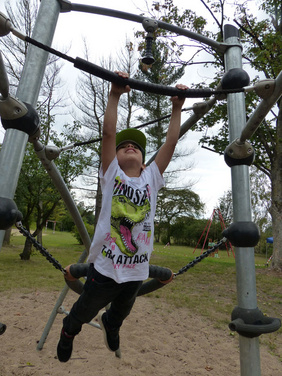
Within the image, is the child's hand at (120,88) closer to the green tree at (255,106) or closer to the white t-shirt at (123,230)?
the white t-shirt at (123,230)

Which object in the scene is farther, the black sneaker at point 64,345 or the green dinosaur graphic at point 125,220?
the black sneaker at point 64,345

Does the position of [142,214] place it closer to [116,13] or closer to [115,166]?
[115,166]

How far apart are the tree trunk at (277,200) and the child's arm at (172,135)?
317 inches

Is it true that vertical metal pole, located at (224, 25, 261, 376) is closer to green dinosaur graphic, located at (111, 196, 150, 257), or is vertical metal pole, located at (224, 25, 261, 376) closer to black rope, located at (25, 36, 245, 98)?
black rope, located at (25, 36, 245, 98)

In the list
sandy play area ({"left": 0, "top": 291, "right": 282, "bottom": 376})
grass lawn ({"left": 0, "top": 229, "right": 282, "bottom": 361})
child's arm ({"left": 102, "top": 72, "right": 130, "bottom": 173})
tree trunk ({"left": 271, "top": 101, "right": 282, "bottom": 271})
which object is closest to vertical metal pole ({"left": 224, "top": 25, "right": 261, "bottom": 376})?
child's arm ({"left": 102, "top": 72, "right": 130, "bottom": 173})

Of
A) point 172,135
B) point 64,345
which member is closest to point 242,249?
point 172,135

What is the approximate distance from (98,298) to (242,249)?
0.81m

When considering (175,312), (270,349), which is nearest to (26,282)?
(175,312)

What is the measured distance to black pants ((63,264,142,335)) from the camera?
59.8 inches

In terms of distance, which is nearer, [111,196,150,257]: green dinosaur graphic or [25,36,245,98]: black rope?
[25,36,245,98]: black rope

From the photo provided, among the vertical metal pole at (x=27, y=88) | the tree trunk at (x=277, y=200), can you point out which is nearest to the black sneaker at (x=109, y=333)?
the vertical metal pole at (x=27, y=88)

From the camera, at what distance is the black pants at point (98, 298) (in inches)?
59.8

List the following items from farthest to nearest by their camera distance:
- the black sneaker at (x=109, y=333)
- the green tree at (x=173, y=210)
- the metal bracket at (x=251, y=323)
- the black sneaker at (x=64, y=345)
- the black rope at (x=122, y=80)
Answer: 1. the green tree at (x=173, y=210)
2. the black sneaker at (x=109, y=333)
3. the black sneaker at (x=64, y=345)
4. the metal bracket at (x=251, y=323)
5. the black rope at (x=122, y=80)

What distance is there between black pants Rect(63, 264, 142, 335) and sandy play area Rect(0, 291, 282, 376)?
4.62 feet
